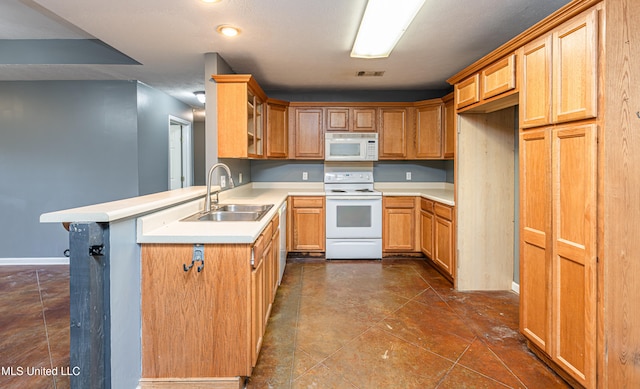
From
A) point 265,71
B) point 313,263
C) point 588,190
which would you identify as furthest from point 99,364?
point 265,71

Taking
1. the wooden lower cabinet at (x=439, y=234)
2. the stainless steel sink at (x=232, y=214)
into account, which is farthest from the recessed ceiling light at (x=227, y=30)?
the wooden lower cabinet at (x=439, y=234)

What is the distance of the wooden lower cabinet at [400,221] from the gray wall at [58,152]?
10.3 ft

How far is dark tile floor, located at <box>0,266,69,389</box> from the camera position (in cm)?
185

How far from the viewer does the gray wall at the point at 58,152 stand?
12.9 ft

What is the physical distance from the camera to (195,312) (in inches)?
65.1

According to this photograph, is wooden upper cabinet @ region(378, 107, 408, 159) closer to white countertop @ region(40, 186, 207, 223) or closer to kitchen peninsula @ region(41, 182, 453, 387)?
kitchen peninsula @ region(41, 182, 453, 387)

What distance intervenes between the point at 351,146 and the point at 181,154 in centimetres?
295

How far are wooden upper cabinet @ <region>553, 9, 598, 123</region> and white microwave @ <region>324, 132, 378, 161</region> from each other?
2693 millimetres

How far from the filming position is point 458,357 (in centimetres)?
202

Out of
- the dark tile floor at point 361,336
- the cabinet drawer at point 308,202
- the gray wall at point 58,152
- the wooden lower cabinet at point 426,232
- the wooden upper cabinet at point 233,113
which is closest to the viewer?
the dark tile floor at point 361,336

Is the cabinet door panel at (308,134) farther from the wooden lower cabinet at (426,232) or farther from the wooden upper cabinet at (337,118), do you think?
the wooden lower cabinet at (426,232)

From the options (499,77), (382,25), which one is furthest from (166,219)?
(499,77)

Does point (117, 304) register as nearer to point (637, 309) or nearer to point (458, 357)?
point (458, 357)

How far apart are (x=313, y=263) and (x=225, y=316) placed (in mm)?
2410
